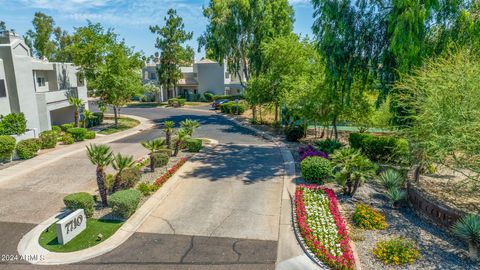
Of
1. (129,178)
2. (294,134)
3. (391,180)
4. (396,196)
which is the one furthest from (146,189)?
(294,134)

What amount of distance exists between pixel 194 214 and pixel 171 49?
46.2 meters

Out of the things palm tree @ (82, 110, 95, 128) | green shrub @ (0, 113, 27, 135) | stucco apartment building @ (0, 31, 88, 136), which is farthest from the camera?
palm tree @ (82, 110, 95, 128)

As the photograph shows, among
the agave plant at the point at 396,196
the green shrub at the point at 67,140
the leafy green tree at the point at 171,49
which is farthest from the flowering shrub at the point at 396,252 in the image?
the leafy green tree at the point at 171,49

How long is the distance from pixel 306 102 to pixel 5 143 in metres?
19.5

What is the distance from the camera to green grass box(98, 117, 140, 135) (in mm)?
30647

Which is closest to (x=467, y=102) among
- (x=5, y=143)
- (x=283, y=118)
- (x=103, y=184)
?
(x=103, y=184)

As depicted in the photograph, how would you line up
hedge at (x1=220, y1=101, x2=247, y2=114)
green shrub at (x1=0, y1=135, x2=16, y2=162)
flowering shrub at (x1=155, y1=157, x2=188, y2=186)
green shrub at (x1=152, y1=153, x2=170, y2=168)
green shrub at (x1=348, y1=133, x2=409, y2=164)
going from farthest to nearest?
hedge at (x1=220, y1=101, x2=247, y2=114)
green shrub at (x1=348, y1=133, x2=409, y2=164)
green shrub at (x1=0, y1=135, x2=16, y2=162)
green shrub at (x1=152, y1=153, x2=170, y2=168)
flowering shrub at (x1=155, y1=157, x2=188, y2=186)

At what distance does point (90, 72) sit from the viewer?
105 ft

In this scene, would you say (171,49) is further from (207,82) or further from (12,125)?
(12,125)

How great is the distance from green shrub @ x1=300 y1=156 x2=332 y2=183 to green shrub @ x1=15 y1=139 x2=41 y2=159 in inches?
669

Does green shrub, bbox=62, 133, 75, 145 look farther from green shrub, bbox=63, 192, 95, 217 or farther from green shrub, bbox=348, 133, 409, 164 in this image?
green shrub, bbox=348, 133, 409, 164

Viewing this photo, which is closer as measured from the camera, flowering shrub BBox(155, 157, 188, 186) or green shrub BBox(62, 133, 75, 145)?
flowering shrub BBox(155, 157, 188, 186)

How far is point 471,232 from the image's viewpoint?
30.2 ft

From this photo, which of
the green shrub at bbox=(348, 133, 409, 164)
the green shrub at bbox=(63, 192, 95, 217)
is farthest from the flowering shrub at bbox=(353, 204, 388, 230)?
the green shrub at bbox=(63, 192, 95, 217)
